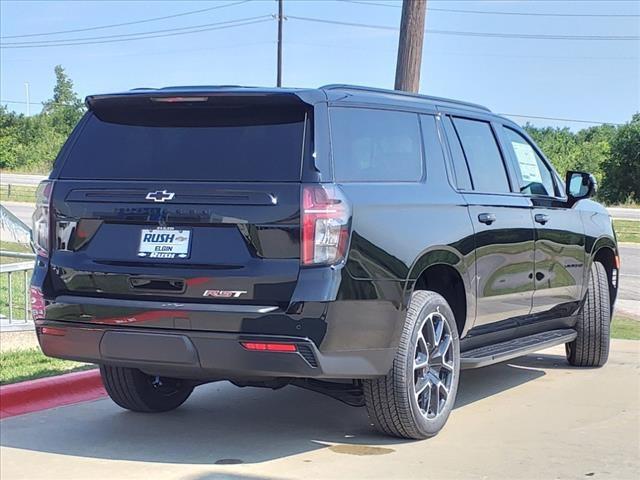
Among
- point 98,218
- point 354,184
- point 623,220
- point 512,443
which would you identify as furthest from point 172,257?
point 623,220

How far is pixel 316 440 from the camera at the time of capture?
5371 millimetres

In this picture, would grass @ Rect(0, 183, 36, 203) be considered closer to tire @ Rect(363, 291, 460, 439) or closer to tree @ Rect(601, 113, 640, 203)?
tire @ Rect(363, 291, 460, 439)

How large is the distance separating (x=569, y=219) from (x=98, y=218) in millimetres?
3797

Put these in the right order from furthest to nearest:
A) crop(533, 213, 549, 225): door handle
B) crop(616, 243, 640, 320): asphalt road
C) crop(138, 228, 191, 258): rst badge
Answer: crop(616, 243, 640, 320): asphalt road, crop(533, 213, 549, 225): door handle, crop(138, 228, 191, 258): rst badge

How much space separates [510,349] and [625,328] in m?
4.56

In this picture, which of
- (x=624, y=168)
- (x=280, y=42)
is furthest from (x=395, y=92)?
(x=624, y=168)

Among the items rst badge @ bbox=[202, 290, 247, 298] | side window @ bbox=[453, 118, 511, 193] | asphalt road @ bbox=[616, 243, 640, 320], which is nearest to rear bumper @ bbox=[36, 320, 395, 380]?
rst badge @ bbox=[202, 290, 247, 298]

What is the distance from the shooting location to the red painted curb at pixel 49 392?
6.05m

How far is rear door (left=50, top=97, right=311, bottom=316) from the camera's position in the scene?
178 inches

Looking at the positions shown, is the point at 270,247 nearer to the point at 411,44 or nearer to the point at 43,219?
the point at 43,219

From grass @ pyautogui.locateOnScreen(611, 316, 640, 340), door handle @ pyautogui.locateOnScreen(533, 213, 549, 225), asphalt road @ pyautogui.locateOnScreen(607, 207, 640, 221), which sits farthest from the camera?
asphalt road @ pyautogui.locateOnScreen(607, 207, 640, 221)

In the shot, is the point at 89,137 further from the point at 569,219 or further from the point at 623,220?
the point at 623,220

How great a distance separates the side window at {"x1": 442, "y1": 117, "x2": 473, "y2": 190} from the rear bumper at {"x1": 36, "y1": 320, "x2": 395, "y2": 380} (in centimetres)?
149

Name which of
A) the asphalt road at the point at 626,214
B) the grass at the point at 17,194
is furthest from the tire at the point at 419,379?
the asphalt road at the point at 626,214
